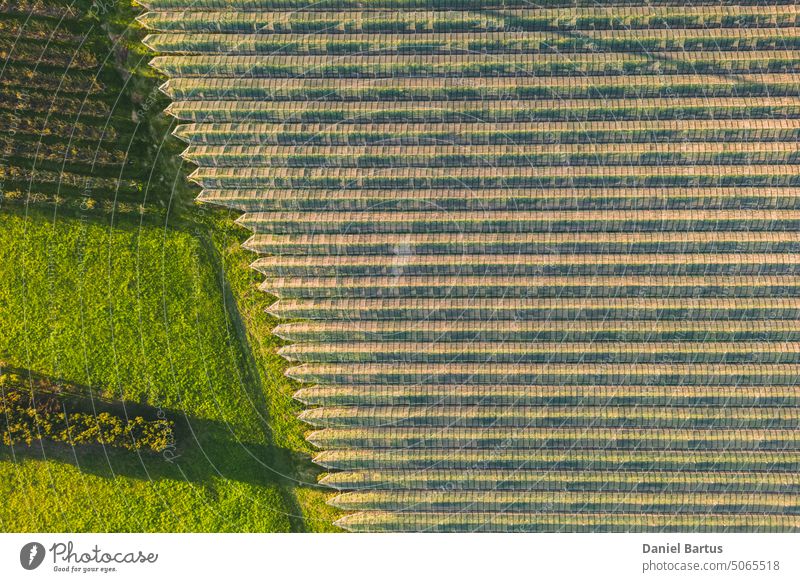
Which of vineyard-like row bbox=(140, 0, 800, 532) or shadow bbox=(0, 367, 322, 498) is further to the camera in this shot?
shadow bbox=(0, 367, 322, 498)

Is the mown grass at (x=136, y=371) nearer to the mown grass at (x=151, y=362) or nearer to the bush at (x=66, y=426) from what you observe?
the mown grass at (x=151, y=362)

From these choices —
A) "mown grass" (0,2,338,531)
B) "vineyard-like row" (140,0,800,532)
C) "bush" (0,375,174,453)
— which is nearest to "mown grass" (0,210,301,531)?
"mown grass" (0,2,338,531)

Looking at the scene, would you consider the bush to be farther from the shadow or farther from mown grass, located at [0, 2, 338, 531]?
mown grass, located at [0, 2, 338, 531]

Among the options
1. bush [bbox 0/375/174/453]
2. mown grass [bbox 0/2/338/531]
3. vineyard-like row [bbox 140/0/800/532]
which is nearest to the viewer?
vineyard-like row [bbox 140/0/800/532]

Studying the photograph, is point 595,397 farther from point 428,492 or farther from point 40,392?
point 40,392

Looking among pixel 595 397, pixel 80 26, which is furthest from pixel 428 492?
pixel 80 26

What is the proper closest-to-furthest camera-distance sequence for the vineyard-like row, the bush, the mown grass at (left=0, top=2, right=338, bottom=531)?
the vineyard-like row < the bush < the mown grass at (left=0, top=2, right=338, bottom=531)

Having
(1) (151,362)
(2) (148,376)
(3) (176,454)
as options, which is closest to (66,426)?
(2) (148,376)

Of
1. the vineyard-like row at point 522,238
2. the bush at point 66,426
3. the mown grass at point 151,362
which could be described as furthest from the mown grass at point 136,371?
the vineyard-like row at point 522,238

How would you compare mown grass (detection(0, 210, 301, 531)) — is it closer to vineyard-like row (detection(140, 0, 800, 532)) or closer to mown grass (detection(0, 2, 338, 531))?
mown grass (detection(0, 2, 338, 531))

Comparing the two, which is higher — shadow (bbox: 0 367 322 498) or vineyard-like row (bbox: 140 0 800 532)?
vineyard-like row (bbox: 140 0 800 532)

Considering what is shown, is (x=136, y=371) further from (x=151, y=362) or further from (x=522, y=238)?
(x=522, y=238)
